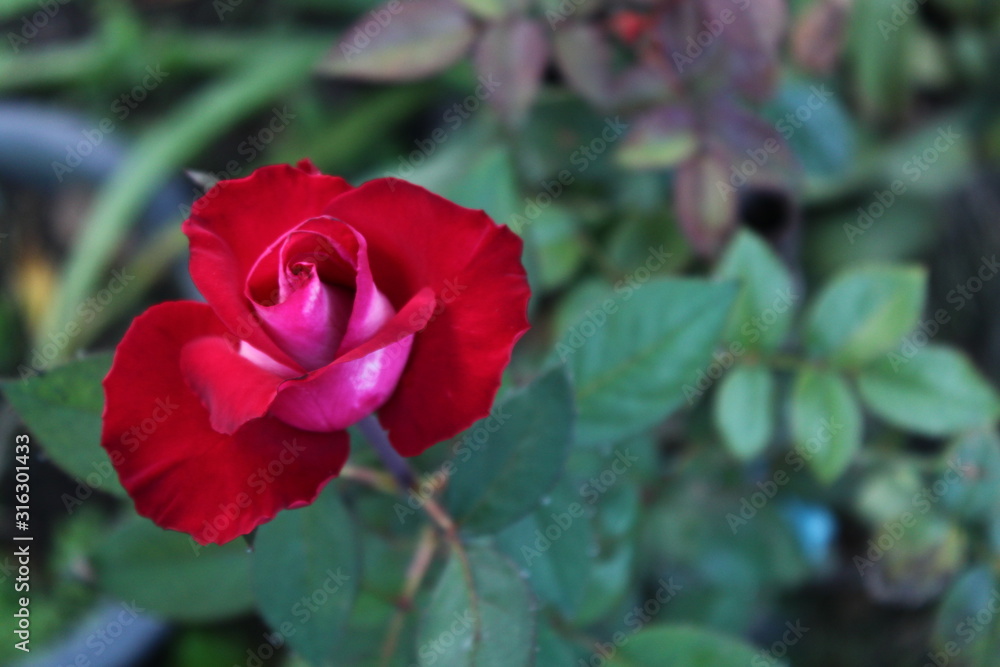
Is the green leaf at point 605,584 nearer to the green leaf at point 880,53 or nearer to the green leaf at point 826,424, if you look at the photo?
the green leaf at point 826,424

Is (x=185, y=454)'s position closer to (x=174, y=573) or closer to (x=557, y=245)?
(x=174, y=573)

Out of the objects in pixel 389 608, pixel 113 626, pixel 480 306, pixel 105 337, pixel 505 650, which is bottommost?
pixel 113 626

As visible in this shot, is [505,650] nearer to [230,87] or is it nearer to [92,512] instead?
[92,512]

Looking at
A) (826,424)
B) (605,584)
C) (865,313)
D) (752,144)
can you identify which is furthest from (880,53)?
(605,584)

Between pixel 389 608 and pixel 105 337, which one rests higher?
pixel 389 608

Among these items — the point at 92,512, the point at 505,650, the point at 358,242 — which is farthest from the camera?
the point at 92,512

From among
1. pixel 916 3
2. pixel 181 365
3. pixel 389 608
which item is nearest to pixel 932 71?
pixel 916 3
